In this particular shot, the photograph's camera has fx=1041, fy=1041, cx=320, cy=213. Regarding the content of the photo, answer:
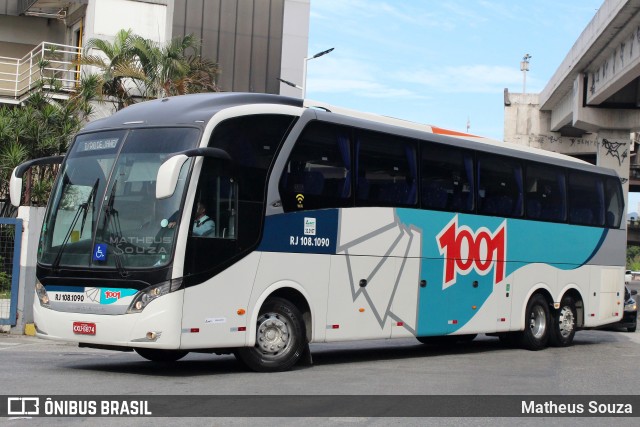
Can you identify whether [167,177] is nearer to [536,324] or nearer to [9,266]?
[9,266]

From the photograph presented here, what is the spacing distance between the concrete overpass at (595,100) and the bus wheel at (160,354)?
19.2m

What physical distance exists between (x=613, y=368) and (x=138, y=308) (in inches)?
306

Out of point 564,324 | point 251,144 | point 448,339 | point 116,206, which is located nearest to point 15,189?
point 116,206

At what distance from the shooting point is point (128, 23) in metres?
36.2

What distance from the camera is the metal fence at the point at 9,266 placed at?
63.7ft

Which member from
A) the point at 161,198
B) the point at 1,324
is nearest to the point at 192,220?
the point at 161,198

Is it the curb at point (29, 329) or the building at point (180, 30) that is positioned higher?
the building at point (180, 30)

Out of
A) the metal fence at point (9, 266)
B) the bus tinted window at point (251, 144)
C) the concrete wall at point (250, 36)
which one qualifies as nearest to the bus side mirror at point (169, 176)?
the bus tinted window at point (251, 144)

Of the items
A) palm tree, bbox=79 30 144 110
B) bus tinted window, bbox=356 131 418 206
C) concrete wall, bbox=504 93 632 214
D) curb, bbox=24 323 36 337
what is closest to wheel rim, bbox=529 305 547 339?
bus tinted window, bbox=356 131 418 206

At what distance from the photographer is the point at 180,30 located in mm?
37094

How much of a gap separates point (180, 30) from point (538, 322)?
2150cm

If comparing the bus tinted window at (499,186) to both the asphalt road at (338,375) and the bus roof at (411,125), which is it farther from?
the asphalt road at (338,375)

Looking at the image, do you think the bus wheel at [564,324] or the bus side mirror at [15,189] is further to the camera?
the bus wheel at [564,324]

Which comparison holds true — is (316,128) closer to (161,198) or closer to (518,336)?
(161,198)
